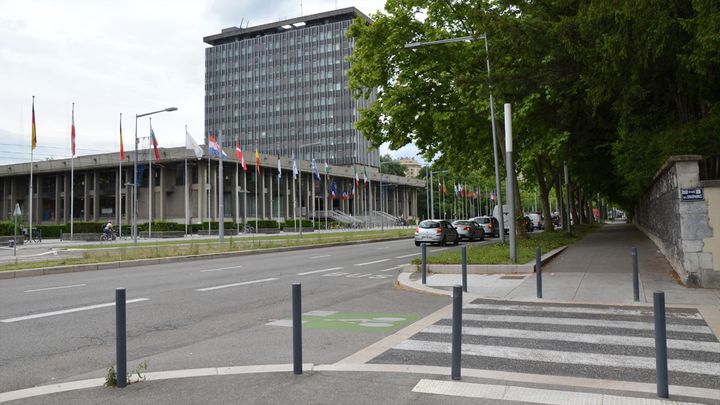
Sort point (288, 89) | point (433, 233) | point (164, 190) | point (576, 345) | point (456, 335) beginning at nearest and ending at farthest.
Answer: point (456, 335)
point (576, 345)
point (433, 233)
point (164, 190)
point (288, 89)

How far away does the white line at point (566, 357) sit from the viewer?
17.6 ft

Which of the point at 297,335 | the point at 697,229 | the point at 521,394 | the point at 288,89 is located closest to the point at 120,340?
the point at 297,335

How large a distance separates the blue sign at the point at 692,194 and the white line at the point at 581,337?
5.45m

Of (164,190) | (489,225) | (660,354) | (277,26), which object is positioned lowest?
(660,354)

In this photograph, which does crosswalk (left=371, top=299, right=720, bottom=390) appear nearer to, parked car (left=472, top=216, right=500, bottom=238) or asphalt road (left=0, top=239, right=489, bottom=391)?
asphalt road (left=0, top=239, right=489, bottom=391)

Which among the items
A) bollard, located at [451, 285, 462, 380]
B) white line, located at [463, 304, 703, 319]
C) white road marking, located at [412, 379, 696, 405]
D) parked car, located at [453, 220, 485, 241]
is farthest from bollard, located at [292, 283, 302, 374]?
parked car, located at [453, 220, 485, 241]

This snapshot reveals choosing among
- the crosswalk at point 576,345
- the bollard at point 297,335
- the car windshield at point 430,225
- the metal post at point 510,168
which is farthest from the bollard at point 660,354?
the car windshield at point 430,225

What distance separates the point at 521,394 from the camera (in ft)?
15.0

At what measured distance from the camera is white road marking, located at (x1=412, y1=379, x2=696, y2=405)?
4363 millimetres

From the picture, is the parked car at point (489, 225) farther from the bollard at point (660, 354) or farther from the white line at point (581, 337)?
the bollard at point (660, 354)

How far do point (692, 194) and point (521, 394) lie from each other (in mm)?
8448

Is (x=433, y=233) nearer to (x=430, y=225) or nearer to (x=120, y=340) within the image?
(x=430, y=225)

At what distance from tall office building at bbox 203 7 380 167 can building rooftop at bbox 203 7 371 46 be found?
8.6 inches

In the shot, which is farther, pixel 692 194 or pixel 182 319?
pixel 692 194
